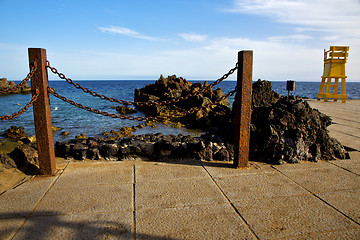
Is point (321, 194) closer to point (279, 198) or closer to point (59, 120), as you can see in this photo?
point (279, 198)

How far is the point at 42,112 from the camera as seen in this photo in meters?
3.29

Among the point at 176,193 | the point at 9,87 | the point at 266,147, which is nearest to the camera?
the point at 176,193

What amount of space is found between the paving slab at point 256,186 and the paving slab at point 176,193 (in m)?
0.16

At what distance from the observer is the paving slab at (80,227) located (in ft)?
7.03

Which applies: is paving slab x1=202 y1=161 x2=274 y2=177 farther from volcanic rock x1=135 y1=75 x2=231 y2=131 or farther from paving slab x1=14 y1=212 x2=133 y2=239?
volcanic rock x1=135 y1=75 x2=231 y2=131

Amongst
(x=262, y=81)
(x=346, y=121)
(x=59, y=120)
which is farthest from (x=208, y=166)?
(x=59, y=120)

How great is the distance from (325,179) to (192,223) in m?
2.19

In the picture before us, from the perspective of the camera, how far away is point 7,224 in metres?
2.31

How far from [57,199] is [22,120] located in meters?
19.7

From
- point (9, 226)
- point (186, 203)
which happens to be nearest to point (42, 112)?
point (9, 226)

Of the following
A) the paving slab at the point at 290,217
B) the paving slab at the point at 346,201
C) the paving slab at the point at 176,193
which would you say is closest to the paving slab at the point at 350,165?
the paving slab at the point at 346,201

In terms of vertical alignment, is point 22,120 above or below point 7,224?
below

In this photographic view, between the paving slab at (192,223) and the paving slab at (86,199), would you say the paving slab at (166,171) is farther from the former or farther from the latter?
the paving slab at (192,223)

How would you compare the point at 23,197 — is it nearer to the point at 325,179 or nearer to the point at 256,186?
the point at 256,186
